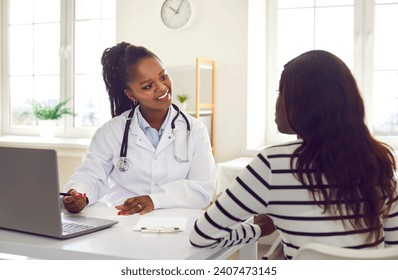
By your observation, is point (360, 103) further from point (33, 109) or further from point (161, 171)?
point (33, 109)

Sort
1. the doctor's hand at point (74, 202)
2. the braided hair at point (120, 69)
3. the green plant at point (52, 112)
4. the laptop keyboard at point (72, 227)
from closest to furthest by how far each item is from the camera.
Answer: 1. the laptop keyboard at point (72, 227)
2. the doctor's hand at point (74, 202)
3. the braided hair at point (120, 69)
4. the green plant at point (52, 112)

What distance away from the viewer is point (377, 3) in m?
3.56

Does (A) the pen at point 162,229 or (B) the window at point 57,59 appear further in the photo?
(B) the window at point 57,59

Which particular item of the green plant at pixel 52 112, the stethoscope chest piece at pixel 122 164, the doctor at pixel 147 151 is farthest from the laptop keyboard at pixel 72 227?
the green plant at pixel 52 112

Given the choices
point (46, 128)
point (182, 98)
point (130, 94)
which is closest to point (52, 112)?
point (46, 128)

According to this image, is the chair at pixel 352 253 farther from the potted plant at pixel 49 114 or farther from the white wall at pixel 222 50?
the potted plant at pixel 49 114

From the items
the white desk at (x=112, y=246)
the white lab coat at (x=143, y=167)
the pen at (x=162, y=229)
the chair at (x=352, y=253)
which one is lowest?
the white desk at (x=112, y=246)

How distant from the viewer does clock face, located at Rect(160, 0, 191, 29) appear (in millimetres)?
3723

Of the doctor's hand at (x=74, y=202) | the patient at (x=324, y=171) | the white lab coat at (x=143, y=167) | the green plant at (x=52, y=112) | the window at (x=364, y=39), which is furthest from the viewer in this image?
the green plant at (x=52, y=112)

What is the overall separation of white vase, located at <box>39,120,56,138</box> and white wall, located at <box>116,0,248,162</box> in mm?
1270

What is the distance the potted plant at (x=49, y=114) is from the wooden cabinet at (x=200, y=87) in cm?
113

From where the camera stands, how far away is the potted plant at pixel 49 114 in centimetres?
441

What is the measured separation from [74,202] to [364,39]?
258 cm

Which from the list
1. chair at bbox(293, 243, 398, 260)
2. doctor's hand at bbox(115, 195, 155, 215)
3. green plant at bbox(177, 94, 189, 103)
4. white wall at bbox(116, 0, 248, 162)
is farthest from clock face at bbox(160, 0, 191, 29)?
chair at bbox(293, 243, 398, 260)
